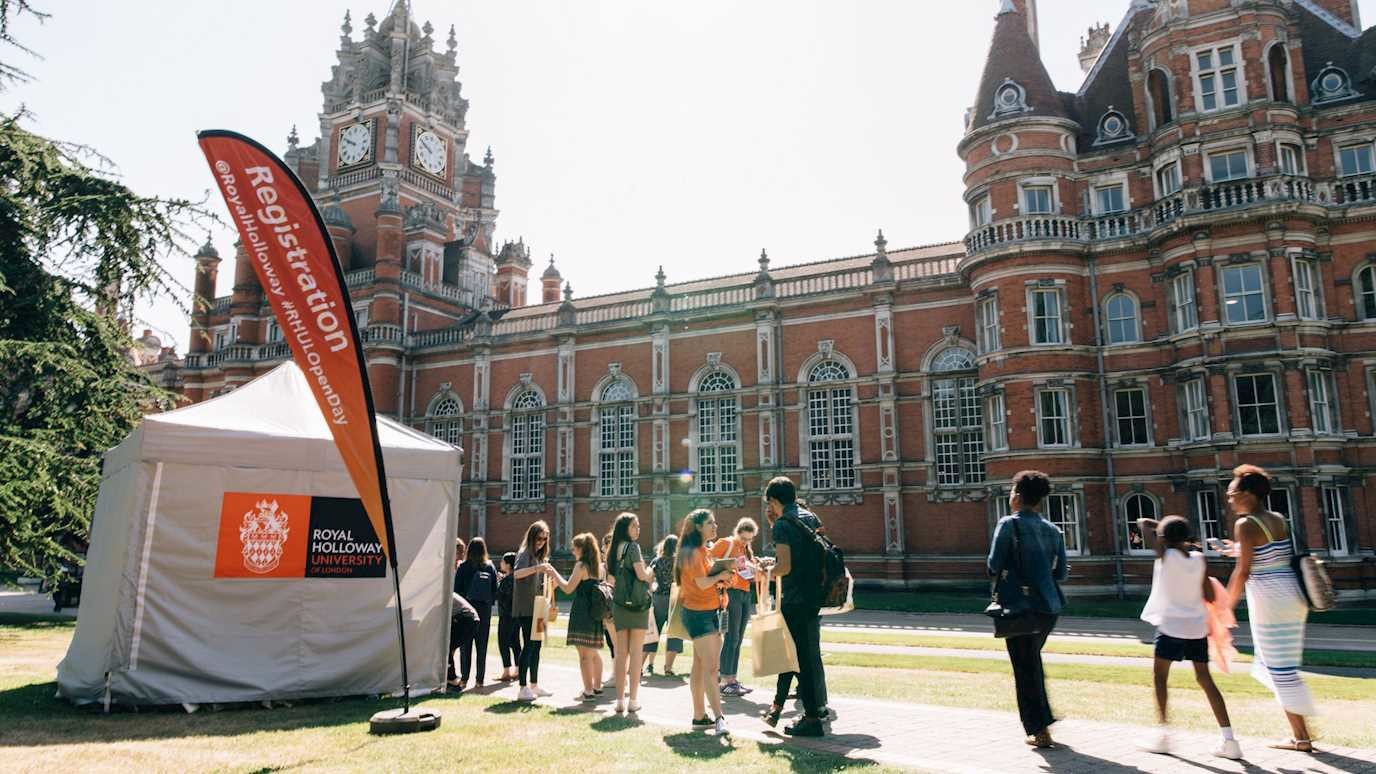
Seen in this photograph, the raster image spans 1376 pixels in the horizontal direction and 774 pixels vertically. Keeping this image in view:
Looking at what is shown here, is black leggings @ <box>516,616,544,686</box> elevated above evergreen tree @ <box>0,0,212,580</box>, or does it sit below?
below

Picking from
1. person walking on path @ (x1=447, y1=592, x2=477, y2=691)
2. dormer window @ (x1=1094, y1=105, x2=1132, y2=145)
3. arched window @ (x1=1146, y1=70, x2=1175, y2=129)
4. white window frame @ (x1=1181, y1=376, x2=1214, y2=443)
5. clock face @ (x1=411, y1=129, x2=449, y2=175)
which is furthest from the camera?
clock face @ (x1=411, y1=129, x2=449, y2=175)

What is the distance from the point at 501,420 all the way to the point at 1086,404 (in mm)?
23943

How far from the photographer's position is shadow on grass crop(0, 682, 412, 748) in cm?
802

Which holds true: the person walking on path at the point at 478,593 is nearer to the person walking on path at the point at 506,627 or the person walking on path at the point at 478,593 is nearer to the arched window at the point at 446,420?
the person walking on path at the point at 506,627

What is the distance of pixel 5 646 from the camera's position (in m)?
14.9

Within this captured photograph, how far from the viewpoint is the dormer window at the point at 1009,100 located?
27.8 m

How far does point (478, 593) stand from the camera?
38.9 ft

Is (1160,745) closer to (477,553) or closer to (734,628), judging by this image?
(734,628)

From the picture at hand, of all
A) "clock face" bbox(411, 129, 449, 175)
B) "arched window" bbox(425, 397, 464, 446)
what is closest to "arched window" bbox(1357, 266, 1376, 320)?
"arched window" bbox(425, 397, 464, 446)

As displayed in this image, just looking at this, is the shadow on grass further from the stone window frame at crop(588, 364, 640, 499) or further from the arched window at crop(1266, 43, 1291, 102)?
the arched window at crop(1266, 43, 1291, 102)

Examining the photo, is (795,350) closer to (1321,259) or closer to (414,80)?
(1321,259)

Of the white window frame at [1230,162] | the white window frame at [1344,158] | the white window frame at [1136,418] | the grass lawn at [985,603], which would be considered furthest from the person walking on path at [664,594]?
the white window frame at [1344,158]

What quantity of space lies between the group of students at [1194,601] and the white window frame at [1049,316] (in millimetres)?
20028

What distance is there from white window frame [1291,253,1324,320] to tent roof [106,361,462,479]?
2292cm
